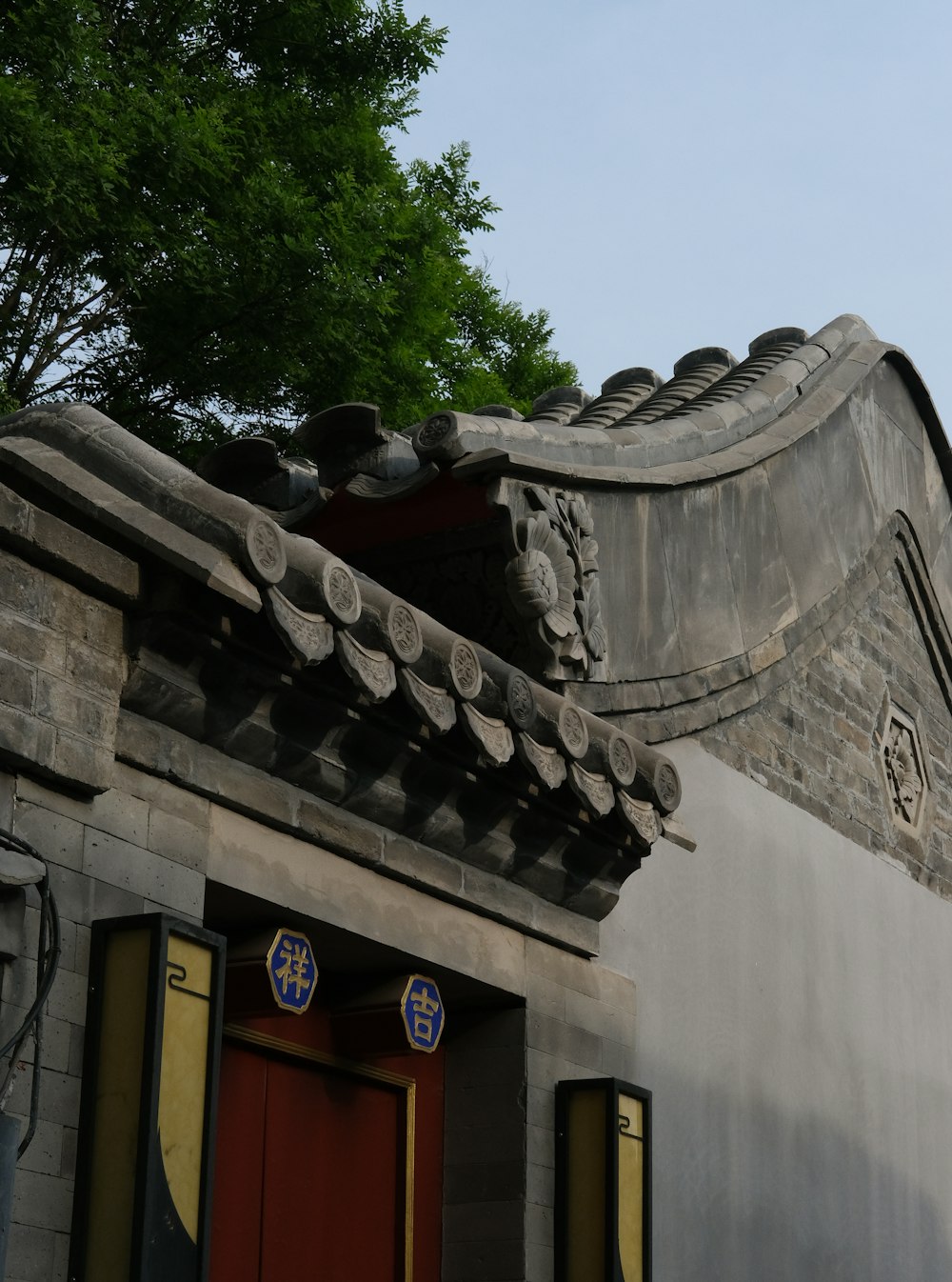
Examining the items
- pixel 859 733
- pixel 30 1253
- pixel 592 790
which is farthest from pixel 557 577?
pixel 30 1253

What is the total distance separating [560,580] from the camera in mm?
7922

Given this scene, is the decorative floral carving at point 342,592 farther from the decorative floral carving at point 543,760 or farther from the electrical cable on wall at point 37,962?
the electrical cable on wall at point 37,962

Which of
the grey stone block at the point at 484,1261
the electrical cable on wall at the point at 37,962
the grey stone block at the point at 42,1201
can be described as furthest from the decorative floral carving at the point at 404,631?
the grey stone block at the point at 484,1261

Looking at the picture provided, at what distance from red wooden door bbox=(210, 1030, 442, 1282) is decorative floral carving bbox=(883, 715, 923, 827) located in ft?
15.1

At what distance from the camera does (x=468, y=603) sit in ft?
26.2

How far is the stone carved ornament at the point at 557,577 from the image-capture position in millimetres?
7703

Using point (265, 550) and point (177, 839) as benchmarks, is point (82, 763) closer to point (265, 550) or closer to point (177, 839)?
point (177, 839)

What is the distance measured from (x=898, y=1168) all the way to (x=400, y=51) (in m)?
8.55

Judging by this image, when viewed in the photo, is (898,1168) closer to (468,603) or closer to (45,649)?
(468,603)

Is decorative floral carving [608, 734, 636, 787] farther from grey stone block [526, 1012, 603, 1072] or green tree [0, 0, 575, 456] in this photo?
green tree [0, 0, 575, 456]

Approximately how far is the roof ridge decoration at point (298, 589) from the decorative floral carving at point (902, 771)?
430 cm

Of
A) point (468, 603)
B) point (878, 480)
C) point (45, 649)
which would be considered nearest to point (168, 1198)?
point (45, 649)

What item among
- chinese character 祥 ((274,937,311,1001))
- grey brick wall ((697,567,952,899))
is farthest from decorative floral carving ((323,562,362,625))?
grey brick wall ((697,567,952,899))

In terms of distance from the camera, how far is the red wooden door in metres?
6.35
